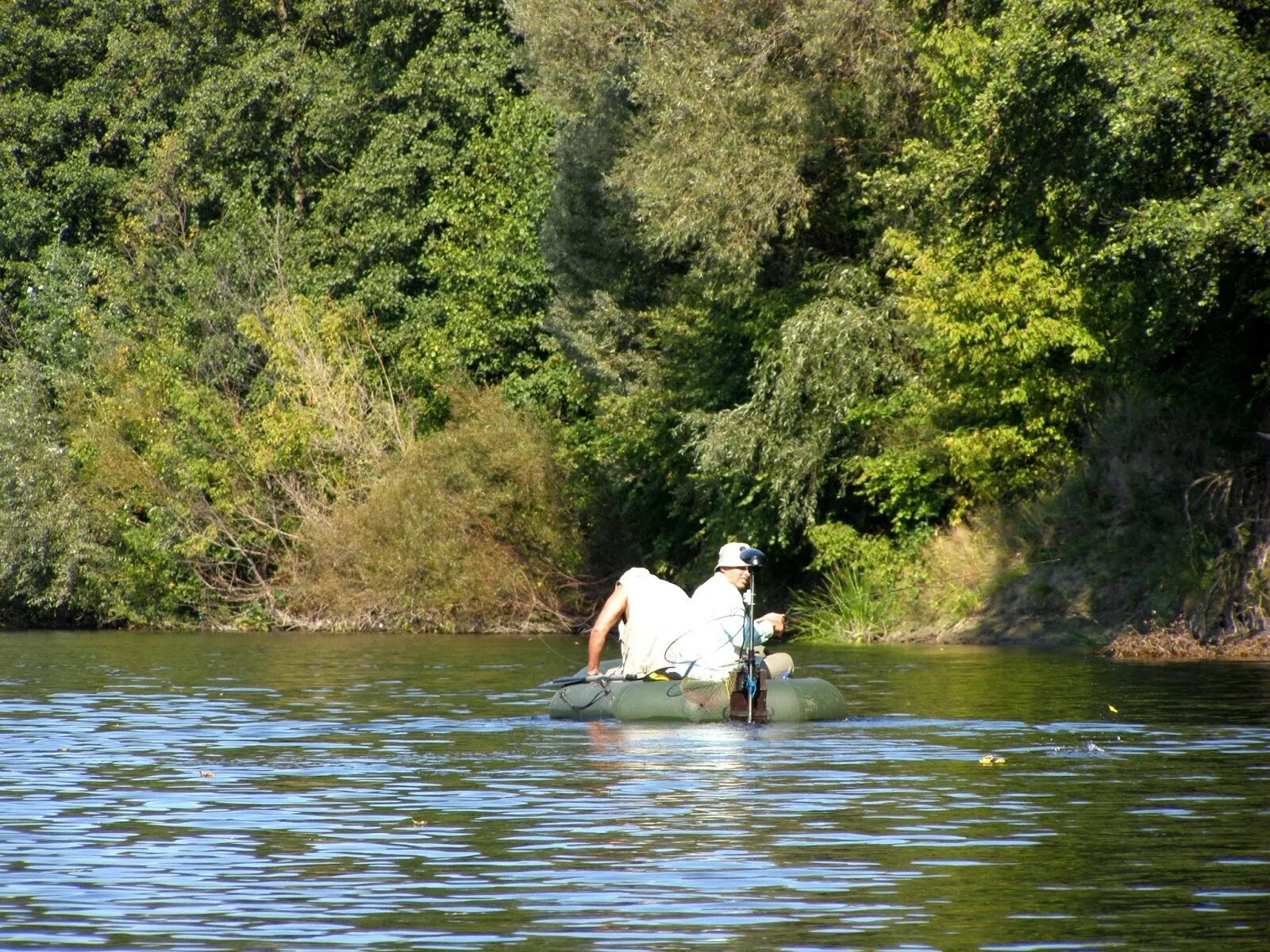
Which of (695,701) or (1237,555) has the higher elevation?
(1237,555)

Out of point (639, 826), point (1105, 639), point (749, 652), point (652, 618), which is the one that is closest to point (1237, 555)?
point (1105, 639)

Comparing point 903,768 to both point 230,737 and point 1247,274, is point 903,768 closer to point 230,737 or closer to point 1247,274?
point 230,737

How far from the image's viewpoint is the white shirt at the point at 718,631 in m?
17.5

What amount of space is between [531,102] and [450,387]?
29.7ft

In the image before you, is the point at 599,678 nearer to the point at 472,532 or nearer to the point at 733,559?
the point at 733,559

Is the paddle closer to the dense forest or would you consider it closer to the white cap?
the white cap

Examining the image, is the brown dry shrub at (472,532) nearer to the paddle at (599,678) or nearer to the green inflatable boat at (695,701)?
the paddle at (599,678)

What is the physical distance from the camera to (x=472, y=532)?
4531cm

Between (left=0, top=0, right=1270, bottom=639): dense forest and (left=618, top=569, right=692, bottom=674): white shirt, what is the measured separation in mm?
8466

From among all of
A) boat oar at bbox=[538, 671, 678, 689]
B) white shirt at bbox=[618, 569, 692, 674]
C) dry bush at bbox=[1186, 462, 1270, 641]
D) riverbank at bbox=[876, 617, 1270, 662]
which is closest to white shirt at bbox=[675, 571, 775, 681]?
white shirt at bbox=[618, 569, 692, 674]

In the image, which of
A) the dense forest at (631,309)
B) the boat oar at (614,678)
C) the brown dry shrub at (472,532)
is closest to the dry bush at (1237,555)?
the dense forest at (631,309)

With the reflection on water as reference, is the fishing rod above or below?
above

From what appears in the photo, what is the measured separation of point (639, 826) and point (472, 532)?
111 feet

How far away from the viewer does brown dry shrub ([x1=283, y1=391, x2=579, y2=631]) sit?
1763 inches
